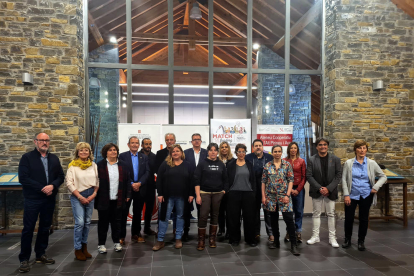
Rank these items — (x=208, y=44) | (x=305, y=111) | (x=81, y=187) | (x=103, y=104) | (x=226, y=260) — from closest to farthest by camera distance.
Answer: (x=81, y=187), (x=226, y=260), (x=208, y=44), (x=103, y=104), (x=305, y=111)

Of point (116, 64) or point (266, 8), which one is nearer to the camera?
point (116, 64)

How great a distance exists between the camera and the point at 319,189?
12.6 feet

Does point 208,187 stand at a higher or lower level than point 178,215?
higher

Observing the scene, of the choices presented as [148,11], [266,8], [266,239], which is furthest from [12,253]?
[266,8]

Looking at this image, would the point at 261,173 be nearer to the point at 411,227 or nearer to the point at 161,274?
the point at 161,274

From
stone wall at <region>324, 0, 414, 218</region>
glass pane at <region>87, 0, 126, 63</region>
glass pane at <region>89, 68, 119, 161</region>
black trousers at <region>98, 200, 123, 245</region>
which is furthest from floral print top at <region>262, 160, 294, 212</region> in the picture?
glass pane at <region>87, 0, 126, 63</region>

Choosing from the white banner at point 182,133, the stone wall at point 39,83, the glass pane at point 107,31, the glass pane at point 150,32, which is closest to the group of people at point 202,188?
the white banner at point 182,133

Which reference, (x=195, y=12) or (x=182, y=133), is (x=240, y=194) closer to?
(x=182, y=133)

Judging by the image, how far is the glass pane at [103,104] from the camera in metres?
5.52

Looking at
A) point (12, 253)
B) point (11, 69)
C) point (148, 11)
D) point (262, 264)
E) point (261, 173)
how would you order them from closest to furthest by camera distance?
point (262, 264) → point (12, 253) → point (261, 173) → point (11, 69) → point (148, 11)

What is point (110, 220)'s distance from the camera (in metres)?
3.62

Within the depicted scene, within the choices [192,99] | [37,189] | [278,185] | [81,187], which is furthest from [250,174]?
[192,99]

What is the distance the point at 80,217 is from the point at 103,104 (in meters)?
3.81

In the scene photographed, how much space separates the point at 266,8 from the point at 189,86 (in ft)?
15.8
